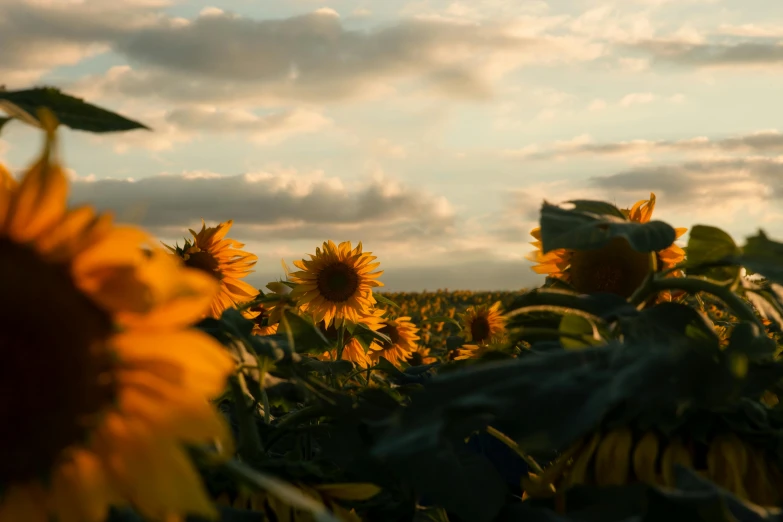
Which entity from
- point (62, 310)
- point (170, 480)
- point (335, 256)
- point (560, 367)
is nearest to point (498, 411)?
point (560, 367)

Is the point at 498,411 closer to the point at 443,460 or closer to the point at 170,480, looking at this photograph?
the point at 443,460

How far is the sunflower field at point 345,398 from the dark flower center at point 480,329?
5163mm

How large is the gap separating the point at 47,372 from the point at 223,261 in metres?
3.51

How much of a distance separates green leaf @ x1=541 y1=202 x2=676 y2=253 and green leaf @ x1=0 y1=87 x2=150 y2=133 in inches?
27.9

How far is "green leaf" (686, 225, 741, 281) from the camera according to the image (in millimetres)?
1550

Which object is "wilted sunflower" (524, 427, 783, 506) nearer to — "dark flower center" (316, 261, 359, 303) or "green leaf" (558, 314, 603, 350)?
"green leaf" (558, 314, 603, 350)

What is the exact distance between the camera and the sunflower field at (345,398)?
0.91 metres

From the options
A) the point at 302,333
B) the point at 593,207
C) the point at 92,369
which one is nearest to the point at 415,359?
the point at 302,333

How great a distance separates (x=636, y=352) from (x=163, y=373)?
2.00ft

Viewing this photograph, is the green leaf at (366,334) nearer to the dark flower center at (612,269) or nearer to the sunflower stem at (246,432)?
the dark flower center at (612,269)

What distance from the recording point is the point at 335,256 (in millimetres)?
5684

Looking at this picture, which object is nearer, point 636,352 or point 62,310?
point 62,310

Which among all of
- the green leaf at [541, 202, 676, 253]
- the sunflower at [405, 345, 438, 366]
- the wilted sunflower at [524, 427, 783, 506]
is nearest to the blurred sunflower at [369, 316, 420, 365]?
the sunflower at [405, 345, 438, 366]

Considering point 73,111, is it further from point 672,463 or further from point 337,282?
point 337,282
